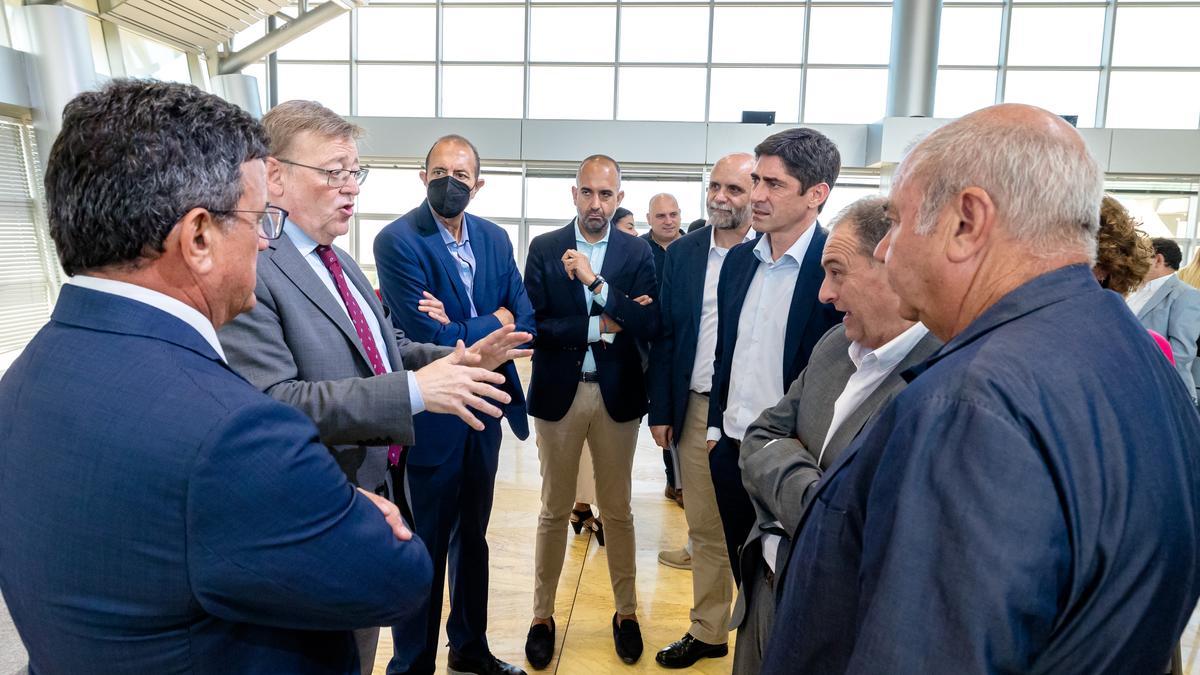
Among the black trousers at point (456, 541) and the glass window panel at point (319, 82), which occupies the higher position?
the glass window panel at point (319, 82)

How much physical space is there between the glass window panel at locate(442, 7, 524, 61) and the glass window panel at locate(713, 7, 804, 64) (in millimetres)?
3307

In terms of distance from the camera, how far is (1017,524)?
74 cm

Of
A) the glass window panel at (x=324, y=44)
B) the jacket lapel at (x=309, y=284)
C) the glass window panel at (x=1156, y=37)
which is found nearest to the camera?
the jacket lapel at (x=309, y=284)

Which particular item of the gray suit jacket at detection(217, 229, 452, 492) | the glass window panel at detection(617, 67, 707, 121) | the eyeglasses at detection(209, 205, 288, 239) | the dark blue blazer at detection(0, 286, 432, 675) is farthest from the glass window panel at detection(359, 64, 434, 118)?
the dark blue blazer at detection(0, 286, 432, 675)

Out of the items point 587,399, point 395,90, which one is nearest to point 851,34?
point 395,90

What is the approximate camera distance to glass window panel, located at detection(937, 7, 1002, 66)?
11.1m

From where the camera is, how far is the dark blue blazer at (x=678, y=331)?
289 centimetres

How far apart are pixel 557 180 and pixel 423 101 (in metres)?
2.66

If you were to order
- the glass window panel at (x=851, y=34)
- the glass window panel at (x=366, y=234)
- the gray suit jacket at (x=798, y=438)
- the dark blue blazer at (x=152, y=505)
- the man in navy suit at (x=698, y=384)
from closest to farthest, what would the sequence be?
the dark blue blazer at (x=152, y=505) < the gray suit jacket at (x=798, y=438) < the man in navy suit at (x=698, y=384) < the glass window panel at (x=851, y=34) < the glass window panel at (x=366, y=234)

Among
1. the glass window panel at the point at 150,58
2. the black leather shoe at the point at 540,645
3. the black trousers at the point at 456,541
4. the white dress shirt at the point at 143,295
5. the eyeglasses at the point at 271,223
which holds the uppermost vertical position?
the glass window panel at the point at 150,58

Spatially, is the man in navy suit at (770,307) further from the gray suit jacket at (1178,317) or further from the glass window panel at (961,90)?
the glass window panel at (961,90)

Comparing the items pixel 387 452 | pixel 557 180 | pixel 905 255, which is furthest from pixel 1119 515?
pixel 557 180

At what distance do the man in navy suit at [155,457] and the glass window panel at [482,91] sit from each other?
1161 cm

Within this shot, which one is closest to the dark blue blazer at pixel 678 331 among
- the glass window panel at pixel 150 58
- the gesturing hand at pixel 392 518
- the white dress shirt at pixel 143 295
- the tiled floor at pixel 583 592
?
the tiled floor at pixel 583 592
